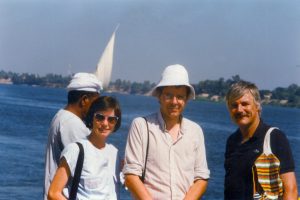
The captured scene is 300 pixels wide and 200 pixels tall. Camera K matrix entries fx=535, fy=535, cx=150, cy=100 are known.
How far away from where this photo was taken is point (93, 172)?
159 inches

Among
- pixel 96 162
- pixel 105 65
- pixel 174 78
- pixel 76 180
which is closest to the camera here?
pixel 76 180

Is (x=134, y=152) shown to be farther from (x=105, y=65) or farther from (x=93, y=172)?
(x=105, y=65)

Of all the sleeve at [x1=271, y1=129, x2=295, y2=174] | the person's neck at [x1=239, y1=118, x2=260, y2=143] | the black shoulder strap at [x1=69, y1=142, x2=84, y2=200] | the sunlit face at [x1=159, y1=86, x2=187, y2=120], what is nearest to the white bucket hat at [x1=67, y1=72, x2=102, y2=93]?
the sunlit face at [x1=159, y1=86, x2=187, y2=120]

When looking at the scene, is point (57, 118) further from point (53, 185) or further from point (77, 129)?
point (53, 185)

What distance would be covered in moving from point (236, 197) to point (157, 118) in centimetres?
92

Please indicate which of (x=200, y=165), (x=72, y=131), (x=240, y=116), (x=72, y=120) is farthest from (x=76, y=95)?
(x=240, y=116)

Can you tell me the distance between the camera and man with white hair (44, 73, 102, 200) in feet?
14.3

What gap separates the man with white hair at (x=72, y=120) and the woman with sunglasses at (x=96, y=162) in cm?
14

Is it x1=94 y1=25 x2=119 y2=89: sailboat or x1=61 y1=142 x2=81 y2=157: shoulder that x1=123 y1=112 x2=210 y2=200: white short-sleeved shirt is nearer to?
x1=61 y1=142 x2=81 y2=157: shoulder

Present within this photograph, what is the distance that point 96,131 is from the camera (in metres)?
4.19

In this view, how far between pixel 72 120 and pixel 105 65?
69.0 inches

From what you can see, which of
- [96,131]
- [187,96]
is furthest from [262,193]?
[96,131]

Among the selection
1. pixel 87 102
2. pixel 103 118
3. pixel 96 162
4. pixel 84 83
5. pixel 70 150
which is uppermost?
pixel 84 83

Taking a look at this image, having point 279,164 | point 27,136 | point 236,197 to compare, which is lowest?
point 27,136
